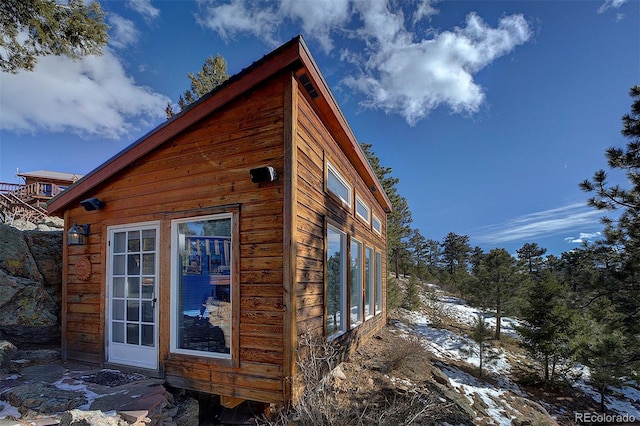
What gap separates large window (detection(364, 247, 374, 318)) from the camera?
6887 mm

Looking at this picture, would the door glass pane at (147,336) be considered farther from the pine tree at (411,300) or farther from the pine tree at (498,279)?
the pine tree at (498,279)

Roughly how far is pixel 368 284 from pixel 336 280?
2.57 meters

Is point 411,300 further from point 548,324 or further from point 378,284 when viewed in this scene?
point 378,284

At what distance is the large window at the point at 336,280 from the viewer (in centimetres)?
452

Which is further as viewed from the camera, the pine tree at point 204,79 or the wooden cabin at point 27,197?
the wooden cabin at point 27,197

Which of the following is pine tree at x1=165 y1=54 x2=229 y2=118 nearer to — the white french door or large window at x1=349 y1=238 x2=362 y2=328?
the white french door

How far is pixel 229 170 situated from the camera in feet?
11.9

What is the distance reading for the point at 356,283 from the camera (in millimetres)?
6055

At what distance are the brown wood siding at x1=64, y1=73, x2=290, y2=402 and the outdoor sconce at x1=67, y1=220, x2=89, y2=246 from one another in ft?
0.39

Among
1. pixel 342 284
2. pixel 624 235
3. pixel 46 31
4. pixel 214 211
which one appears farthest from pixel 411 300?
pixel 46 31

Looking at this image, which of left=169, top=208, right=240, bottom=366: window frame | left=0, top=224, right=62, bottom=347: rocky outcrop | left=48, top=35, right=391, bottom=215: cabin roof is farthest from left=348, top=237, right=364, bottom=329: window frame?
left=0, top=224, right=62, bottom=347: rocky outcrop

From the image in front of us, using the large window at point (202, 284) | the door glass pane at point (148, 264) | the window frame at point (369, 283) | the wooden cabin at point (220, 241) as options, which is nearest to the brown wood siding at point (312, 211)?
the wooden cabin at point (220, 241)

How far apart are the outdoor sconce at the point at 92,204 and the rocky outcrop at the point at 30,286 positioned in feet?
6.04

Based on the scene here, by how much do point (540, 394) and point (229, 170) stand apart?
10793 millimetres
